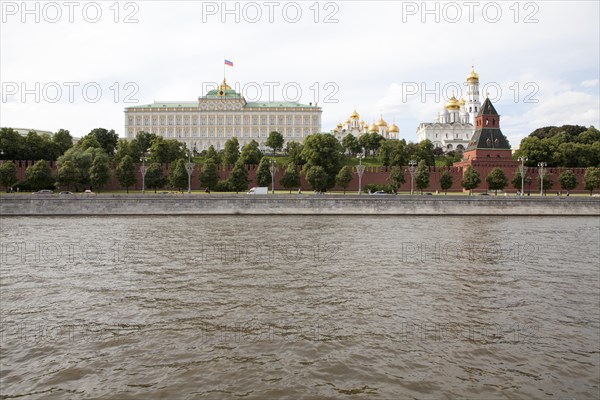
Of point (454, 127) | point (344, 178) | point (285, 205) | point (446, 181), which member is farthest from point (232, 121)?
point (285, 205)

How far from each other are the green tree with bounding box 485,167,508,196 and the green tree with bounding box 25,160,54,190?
44.1 meters

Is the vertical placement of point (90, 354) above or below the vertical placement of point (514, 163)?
below

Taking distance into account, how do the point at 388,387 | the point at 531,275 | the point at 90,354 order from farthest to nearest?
the point at 531,275
the point at 90,354
the point at 388,387

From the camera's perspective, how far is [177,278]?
1223cm

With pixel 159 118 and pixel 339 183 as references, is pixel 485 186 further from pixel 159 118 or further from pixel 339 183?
pixel 159 118

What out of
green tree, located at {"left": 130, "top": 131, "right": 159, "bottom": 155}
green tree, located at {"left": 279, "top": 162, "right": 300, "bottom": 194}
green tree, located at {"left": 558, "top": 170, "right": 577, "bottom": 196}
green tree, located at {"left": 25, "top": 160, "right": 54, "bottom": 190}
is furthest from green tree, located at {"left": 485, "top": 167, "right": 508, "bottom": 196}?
green tree, located at {"left": 130, "top": 131, "right": 159, "bottom": 155}

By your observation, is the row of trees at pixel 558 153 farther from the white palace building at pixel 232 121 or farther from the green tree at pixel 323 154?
the white palace building at pixel 232 121

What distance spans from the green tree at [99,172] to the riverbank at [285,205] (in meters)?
10.6

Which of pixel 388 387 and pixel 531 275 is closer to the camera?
pixel 388 387

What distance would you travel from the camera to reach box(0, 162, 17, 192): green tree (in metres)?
43.9

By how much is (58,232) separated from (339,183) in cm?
3010

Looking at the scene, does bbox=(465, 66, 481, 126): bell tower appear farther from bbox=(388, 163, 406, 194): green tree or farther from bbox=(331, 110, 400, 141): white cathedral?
bbox=(388, 163, 406, 194): green tree

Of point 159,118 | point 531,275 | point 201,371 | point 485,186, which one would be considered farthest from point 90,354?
point 159,118

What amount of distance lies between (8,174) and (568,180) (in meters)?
55.6
